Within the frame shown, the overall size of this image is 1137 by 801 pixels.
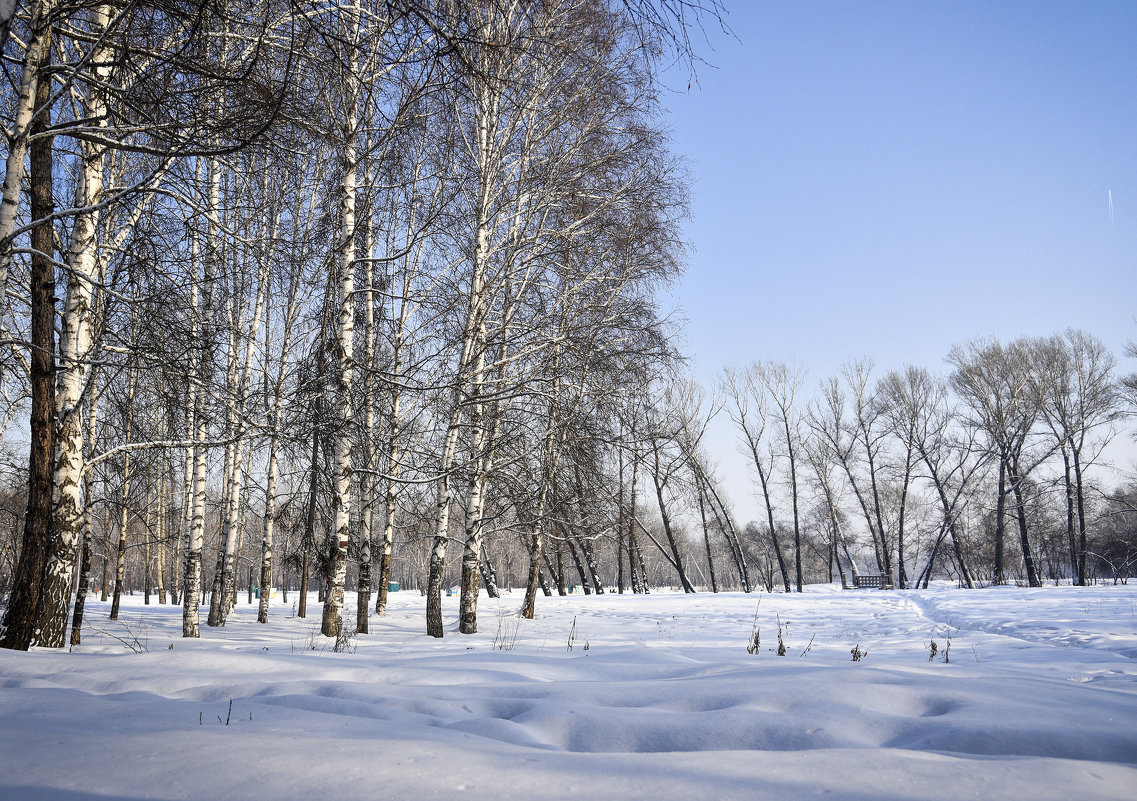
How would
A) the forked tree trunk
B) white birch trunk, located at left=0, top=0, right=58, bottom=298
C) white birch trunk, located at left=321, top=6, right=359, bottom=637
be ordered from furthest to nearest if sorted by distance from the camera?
white birch trunk, located at left=321, top=6, right=359, bottom=637
the forked tree trunk
white birch trunk, located at left=0, top=0, right=58, bottom=298

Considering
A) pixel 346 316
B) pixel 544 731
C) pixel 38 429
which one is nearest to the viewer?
pixel 544 731

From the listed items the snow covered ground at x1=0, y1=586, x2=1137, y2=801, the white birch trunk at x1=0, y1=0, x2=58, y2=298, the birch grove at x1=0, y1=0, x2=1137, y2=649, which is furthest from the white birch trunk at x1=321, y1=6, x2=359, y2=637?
the snow covered ground at x1=0, y1=586, x2=1137, y2=801

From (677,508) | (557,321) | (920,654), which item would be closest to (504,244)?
(557,321)

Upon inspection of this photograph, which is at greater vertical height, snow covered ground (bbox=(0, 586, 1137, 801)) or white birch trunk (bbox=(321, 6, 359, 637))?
white birch trunk (bbox=(321, 6, 359, 637))

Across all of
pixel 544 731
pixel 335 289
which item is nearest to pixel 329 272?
pixel 335 289

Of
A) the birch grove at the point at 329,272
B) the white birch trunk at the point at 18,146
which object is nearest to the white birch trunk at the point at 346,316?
the birch grove at the point at 329,272

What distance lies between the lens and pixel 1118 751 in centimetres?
195

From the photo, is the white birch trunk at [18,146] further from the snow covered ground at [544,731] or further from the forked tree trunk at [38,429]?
the snow covered ground at [544,731]

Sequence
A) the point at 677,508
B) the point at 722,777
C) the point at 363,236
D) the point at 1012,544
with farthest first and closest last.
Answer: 1. the point at 1012,544
2. the point at 677,508
3. the point at 363,236
4. the point at 722,777

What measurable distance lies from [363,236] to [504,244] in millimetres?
1990

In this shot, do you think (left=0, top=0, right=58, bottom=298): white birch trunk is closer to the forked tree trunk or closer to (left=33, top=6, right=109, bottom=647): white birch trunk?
(left=33, top=6, right=109, bottom=647): white birch trunk

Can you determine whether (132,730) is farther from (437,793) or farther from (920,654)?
(920,654)

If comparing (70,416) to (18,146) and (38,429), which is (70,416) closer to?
(38,429)

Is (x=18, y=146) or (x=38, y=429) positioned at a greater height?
(x=18, y=146)
